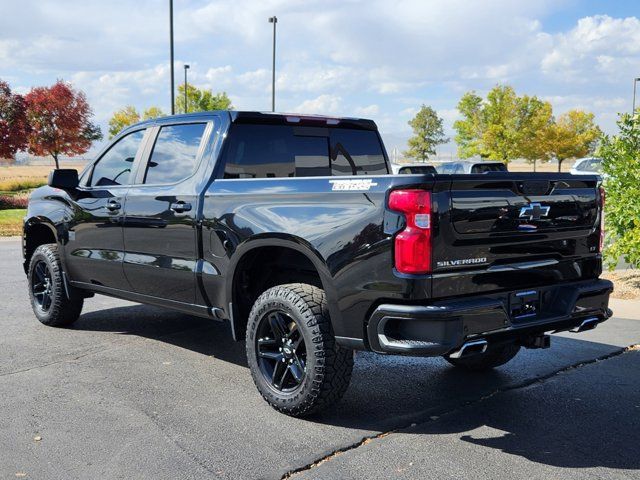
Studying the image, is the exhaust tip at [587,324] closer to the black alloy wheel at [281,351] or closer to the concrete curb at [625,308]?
the black alloy wheel at [281,351]

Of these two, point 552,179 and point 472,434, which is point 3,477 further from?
point 552,179

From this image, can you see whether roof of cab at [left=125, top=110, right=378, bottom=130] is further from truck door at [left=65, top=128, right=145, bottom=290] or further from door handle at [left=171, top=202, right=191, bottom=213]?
door handle at [left=171, top=202, right=191, bottom=213]

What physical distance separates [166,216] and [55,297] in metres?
2.07

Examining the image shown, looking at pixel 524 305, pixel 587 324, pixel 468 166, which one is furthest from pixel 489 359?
pixel 468 166

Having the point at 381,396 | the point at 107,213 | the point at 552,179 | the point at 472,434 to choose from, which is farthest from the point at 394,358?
the point at 107,213

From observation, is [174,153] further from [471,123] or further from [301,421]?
[471,123]

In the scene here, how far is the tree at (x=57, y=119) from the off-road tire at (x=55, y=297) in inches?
1220

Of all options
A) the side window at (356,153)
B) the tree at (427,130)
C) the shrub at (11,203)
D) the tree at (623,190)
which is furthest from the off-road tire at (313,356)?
the tree at (427,130)

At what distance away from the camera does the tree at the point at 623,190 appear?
8.65 meters

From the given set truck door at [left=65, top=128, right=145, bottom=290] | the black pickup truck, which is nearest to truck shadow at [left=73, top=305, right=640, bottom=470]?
the black pickup truck

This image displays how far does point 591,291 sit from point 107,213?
3.84 metres

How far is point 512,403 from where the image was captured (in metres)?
4.74

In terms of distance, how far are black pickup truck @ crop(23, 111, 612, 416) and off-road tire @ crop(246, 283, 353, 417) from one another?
0.03ft

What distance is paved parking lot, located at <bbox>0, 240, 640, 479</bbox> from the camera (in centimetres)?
371
